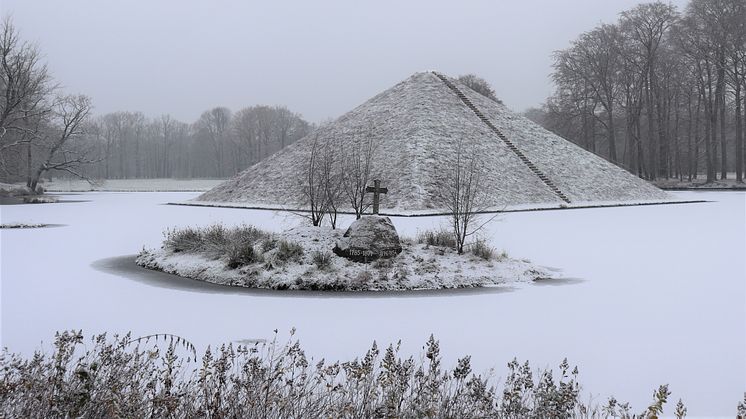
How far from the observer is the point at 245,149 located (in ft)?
301

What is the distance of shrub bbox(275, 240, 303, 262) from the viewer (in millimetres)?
11211

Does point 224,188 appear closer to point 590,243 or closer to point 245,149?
point 590,243

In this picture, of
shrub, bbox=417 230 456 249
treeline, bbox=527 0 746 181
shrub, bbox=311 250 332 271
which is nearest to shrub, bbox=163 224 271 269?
shrub, bbox=311 250 332 271

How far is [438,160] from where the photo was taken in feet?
104

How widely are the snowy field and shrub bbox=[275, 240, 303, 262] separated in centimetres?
167

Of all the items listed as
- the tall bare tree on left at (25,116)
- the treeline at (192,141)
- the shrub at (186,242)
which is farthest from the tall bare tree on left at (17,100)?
the treeline at (192,141)

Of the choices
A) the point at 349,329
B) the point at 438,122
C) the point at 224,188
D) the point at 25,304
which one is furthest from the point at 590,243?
the point at 224,188

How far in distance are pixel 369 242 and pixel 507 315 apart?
4136 millimetres

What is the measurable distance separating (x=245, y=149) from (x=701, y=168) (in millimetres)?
65029

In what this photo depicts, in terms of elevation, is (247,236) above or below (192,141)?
below

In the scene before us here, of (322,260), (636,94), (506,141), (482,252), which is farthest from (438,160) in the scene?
(636,94)

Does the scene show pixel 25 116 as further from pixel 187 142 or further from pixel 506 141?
pixel 187 142

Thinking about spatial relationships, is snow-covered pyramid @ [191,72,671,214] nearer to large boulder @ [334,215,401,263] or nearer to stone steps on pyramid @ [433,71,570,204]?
stone steps on pyramid @ [433,71,570,204]

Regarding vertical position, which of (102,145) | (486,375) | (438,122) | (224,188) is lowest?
(486,375)
